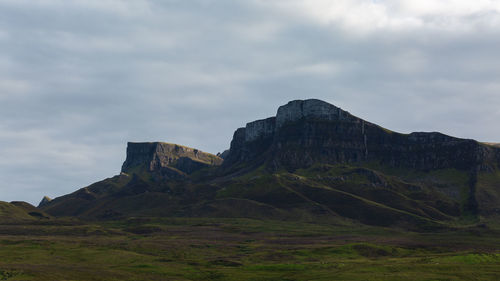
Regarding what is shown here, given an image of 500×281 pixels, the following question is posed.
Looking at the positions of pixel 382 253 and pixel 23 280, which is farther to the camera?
pixel 382 253

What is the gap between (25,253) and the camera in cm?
16875

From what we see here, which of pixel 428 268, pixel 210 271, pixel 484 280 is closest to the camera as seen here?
pixel 484 280

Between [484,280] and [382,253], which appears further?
[382,253]

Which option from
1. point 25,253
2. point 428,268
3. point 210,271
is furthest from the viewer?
point 25,253

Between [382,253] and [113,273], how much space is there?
325 ft

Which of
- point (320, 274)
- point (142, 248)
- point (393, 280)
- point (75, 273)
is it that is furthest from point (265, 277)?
point (142, 248)

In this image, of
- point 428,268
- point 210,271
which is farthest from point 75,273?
point 428,268

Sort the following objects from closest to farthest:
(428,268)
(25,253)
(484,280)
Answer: (484,280) → (428,268) → (25,253)

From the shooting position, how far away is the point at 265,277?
12256 centimetres

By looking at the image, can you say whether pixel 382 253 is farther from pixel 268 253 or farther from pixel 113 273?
pixel 113 273

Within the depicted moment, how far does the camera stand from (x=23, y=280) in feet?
342

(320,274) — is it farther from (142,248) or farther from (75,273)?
(142,248)

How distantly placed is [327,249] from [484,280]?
88554 millimetres

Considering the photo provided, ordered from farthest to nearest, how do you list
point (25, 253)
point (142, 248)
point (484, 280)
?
1. point (142, 248)
2. point (25, 253)
3. point (484, 280)
